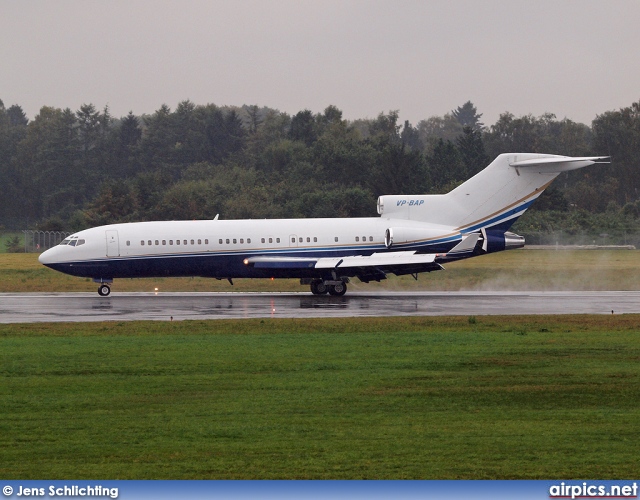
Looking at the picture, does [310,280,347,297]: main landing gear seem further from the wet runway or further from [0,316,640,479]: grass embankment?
[0,316,640,479]: grass embankment

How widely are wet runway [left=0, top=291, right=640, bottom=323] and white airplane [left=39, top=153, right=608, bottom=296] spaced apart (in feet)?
3.74

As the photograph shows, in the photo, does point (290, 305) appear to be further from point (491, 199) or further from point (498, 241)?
point (491, 199)

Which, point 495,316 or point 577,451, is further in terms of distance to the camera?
point 495,316

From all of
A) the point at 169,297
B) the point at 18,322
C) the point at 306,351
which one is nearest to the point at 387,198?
the point at 169,297

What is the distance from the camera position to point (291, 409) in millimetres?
14641

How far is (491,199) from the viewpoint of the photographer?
39906mm

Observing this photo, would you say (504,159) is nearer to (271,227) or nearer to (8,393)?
(271,227)

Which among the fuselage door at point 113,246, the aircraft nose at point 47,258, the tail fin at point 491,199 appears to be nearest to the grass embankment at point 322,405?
the fuselage door at point 113,246

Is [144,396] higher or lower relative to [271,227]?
lower

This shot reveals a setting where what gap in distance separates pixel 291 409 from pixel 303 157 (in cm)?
8264

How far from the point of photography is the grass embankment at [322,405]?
38.1ft
